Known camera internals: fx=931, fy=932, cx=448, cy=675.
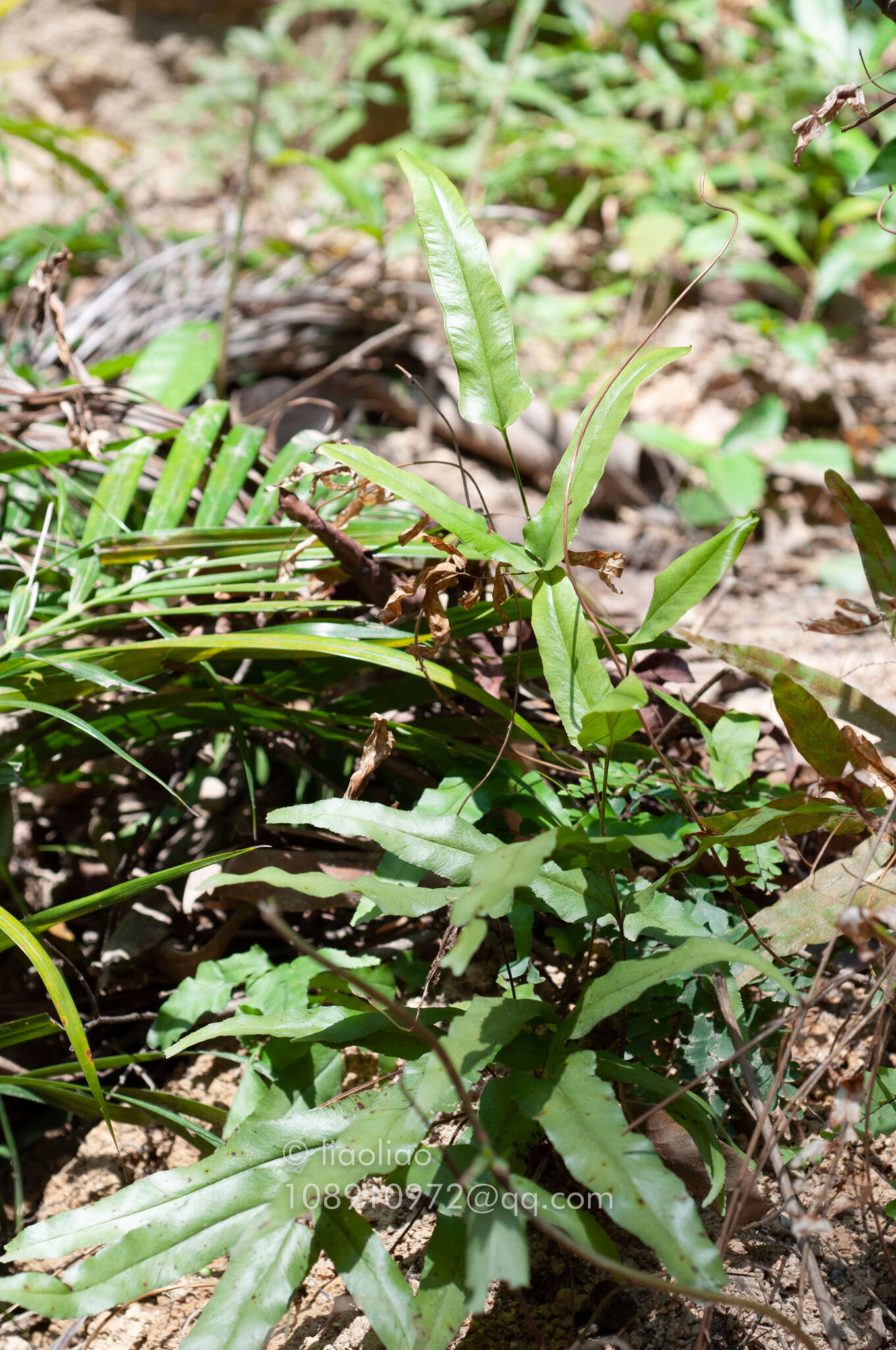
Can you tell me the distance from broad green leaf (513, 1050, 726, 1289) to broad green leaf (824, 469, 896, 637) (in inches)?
24.9

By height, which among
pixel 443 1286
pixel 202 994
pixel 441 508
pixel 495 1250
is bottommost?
pixel 202 994

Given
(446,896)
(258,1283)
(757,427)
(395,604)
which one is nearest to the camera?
(258,1283)

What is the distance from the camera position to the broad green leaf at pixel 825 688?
3.32 ft

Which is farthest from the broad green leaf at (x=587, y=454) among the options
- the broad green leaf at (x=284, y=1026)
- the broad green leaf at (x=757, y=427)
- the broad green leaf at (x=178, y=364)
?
the broad green leaf at (x=757, y=427)

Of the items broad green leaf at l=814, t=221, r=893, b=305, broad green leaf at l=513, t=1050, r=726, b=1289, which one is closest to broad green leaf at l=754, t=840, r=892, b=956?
broad green leaf at l=513, t=1050, r=726, b=1289

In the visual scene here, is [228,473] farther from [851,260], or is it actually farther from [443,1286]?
[851,260]

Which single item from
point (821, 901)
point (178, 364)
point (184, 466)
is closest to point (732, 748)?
point (821, 901)

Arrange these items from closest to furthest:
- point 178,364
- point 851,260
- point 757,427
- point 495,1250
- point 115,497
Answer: point 495,1250
point 115,497
point 178,364
point 757,427
point 851,260

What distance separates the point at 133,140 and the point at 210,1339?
409cm

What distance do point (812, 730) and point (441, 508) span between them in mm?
441

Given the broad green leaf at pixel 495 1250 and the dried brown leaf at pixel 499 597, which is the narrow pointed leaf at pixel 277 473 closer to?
the dried brown leaf at pixel 499 597

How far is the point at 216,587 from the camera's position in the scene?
1.17 m

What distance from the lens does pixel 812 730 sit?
3.11 feet

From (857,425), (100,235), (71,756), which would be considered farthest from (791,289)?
(71,756)
